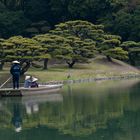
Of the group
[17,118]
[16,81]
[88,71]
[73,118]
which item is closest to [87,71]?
[88,71]

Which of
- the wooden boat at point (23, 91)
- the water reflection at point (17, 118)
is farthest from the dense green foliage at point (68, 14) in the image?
the water reflection at point (17, 118)

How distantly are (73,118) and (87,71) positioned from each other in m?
25.5

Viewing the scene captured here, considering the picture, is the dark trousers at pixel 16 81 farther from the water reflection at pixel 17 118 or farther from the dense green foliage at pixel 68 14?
the dense green foliage at pixel 68 14

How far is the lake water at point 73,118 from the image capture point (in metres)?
14.0

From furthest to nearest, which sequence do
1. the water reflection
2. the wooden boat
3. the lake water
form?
the wooden boat, the water reflection, the lake water

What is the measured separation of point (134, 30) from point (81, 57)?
1070 centimetres

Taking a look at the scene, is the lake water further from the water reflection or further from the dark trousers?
the dark trousers

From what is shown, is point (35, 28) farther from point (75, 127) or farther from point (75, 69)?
point (75, 127)

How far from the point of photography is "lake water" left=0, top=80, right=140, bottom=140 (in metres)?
14.0

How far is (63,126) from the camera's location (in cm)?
1562

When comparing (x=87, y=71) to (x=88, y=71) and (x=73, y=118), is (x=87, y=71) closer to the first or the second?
(x=88, y=71)

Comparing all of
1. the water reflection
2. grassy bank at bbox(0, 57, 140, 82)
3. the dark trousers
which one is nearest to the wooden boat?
the dark trousers

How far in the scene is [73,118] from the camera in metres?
17.2

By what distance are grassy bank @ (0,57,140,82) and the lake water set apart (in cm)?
1306
